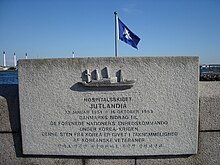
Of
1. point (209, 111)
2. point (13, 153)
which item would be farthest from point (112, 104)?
point (13, 153)

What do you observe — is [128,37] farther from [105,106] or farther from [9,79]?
[9,79]

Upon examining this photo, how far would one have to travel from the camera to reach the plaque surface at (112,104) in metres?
2.64

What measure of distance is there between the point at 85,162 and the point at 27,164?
82 centimetres

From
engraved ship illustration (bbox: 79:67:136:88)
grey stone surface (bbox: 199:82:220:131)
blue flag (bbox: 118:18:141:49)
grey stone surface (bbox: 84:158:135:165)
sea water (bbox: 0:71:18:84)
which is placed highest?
blue flag (bbox: 118:18:141:49)

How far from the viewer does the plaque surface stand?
8.68 ft

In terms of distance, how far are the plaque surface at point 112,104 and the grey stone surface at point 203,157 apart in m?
0.12

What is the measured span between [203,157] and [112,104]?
Result: 142cm

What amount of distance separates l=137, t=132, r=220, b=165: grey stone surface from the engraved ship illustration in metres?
1.06

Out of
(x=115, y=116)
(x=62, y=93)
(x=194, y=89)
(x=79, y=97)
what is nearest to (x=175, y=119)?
(x=194, y=89)

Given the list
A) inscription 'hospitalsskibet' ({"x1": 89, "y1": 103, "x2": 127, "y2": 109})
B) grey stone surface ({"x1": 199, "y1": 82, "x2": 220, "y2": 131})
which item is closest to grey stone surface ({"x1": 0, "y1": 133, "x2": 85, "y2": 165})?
inscription 'hospitalsskibet' ({"x1": 89, "y1": 103, "x2": 127, "y2": 109})

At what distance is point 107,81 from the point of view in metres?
2.64

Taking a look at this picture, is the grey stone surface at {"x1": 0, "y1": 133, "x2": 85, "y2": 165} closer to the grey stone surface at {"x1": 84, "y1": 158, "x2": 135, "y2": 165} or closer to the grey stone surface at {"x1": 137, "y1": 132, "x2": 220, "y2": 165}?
the grey stone surface at {"x1": 84, "y1": 158, "x2": 135, "y2": 165}

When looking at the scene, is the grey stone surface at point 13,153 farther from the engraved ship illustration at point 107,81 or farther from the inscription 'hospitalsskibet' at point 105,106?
the engraved ship illustration at point 107,81

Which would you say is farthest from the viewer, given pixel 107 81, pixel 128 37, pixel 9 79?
pixel 9 79
